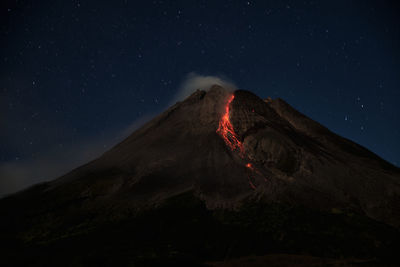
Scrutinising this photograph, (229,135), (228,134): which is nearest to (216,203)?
(229,135)

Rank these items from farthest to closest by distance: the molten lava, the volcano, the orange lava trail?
the molten lava < the orange lava trail < the volcano

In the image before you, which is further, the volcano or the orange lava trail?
the orange lava trail

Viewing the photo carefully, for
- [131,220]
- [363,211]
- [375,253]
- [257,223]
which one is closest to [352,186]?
[363,211]

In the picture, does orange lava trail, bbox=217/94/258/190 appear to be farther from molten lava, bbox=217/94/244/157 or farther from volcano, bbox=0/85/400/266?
volcano, bbox=0/85/400/266

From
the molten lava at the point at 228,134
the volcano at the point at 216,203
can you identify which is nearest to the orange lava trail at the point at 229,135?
the molten lava at the point at 228,134

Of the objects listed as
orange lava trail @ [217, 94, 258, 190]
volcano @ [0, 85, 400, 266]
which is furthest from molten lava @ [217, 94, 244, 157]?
volcano @ [0, 85, 400, 266]

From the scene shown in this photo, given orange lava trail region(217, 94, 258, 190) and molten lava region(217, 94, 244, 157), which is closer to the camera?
orange lava trail region(217, 94, 258, 190)

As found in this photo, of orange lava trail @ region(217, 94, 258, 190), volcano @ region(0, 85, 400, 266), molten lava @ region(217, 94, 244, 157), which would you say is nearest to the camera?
volcano @ region(0, 85, 400, 266)
